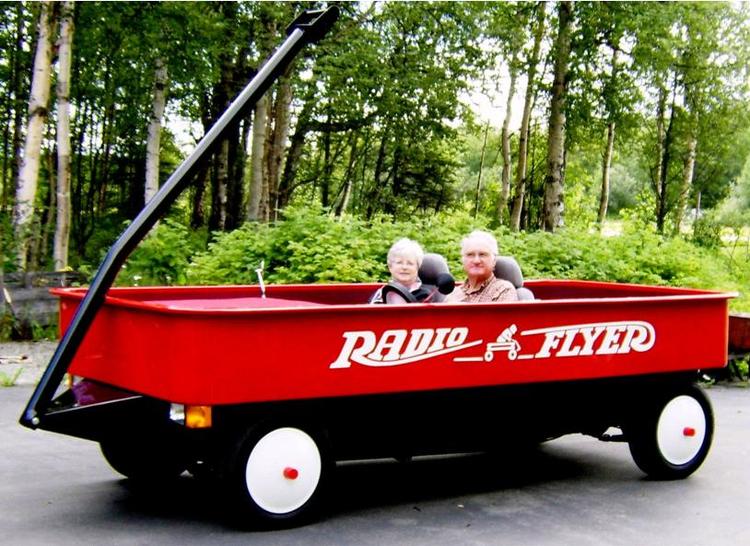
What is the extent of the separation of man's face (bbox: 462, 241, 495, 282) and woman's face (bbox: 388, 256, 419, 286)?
0.33m

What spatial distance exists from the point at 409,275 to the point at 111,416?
203cm

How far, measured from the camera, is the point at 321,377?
177 inches

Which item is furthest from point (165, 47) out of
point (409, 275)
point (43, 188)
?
point (409, 275)

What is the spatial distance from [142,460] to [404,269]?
1.89m

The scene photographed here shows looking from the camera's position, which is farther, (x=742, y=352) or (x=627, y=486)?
(x=742, y=352)

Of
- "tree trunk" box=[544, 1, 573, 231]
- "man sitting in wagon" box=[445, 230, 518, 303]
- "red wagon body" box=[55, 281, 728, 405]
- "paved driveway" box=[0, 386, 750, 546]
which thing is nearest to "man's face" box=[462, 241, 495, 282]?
"man sitting in wagon" box=[445, 230, 518, 303]

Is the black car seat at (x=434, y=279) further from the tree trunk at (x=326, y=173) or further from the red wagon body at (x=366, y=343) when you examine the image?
the tree trunk at (x=326, y=173)

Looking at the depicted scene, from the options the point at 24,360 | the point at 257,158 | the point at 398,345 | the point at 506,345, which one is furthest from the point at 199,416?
the point at 257,158

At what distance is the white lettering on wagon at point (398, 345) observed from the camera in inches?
179

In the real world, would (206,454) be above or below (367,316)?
below

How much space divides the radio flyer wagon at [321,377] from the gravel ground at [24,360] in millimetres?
3172

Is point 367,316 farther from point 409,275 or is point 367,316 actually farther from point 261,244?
point 261,244

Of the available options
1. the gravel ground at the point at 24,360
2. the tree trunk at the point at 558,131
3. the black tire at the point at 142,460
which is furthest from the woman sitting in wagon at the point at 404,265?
the tree trunk at the point at 558,131

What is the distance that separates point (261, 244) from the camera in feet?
36.1
